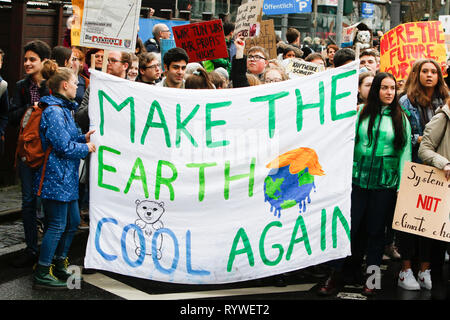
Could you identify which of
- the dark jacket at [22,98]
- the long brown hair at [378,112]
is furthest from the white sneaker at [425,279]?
the dark jacket at [22,98]

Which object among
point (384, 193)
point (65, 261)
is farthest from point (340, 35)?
point (65, 261)

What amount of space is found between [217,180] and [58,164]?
3.90 ft

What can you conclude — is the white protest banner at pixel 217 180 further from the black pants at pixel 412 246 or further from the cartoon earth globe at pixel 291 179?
the black pants at pixel 412 246

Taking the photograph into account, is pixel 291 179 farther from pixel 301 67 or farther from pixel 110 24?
pixel 301 67

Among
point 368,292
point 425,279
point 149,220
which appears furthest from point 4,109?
point 425,279

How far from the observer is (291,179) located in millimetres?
5039

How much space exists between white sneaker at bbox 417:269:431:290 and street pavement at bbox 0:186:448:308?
0.08 m

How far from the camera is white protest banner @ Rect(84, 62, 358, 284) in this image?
4.93 metres

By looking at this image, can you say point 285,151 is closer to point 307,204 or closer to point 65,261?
point 307,204

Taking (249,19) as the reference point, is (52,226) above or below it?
below

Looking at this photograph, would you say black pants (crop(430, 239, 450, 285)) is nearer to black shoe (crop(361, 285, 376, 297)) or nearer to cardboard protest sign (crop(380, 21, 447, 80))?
black shoe (crop(361, 285, 376, 297))

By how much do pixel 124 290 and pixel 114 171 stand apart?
0.94m

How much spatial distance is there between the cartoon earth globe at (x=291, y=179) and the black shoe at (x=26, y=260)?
7.00 feet

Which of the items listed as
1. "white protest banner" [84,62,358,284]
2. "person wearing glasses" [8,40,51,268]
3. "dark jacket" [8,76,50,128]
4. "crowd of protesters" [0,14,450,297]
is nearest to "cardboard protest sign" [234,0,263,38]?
"crowd of protesters" [0,14,450,297]
